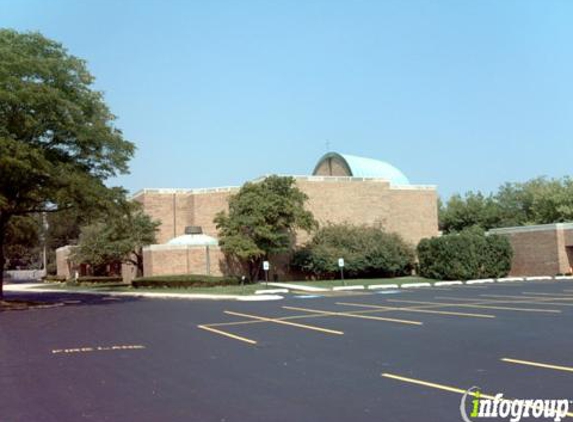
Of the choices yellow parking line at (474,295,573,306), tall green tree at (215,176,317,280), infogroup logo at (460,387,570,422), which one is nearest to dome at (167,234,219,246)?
tall green tree at (215,176,317,280)

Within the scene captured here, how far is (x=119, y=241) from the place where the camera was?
150 feet

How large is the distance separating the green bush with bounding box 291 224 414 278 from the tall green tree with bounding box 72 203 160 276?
1128 cm

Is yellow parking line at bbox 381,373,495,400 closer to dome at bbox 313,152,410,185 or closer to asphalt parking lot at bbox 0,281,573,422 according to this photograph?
asphalt parking lot at bbox 0,281,573,422

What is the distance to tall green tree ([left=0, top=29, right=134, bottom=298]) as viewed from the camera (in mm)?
24266

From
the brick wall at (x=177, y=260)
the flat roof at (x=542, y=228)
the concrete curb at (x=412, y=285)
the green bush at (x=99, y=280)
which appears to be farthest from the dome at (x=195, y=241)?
the flat roof at (x=542, y=228)

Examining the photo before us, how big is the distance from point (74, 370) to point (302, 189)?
3626 centimetres

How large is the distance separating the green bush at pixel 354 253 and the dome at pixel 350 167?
11988 mm

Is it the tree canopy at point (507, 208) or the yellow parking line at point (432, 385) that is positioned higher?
the tree canopy at point (507, 208)

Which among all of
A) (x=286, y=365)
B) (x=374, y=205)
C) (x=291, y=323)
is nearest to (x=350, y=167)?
(x=374, y=205)

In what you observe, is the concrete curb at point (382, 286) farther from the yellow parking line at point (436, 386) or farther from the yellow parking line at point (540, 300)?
the yellow parking line at point (436, 386)

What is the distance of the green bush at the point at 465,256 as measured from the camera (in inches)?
1570

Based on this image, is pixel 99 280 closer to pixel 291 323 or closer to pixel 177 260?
pixel 177 260

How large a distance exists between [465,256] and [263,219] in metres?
13.3

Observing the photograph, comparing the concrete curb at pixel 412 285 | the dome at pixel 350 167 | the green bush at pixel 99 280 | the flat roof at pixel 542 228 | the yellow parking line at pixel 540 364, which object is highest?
the dome at pixel 350 167
